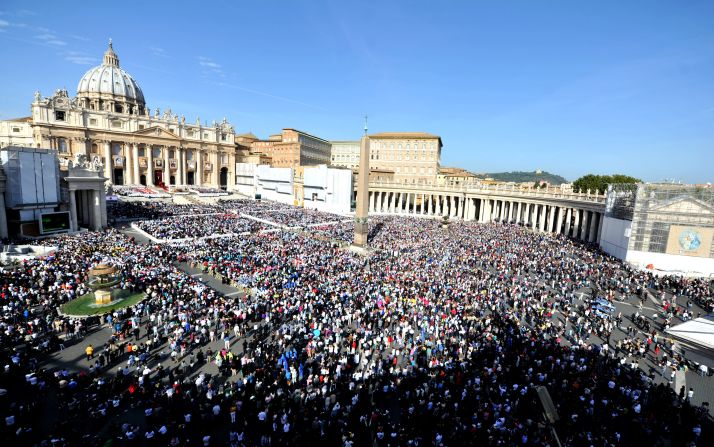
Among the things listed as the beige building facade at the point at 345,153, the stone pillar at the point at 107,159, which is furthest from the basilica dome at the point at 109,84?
the beige building facade at the point at 345,153

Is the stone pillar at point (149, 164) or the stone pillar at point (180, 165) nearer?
the stone pillar at point (149, 164)

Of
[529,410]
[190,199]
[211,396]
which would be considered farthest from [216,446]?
[190,199]

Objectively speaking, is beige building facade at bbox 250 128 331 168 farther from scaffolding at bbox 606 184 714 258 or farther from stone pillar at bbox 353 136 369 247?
scaffolding at bbox 606 184 714 258

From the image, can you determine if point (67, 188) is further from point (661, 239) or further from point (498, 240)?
point (661, 239)

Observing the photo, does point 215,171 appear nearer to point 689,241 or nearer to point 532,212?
point 532,212

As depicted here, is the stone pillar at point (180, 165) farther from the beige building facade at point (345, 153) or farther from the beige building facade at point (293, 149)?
the beige building facade at point (345, 153)

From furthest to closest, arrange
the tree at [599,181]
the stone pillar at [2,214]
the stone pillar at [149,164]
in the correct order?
the stone pillar at [149,164], the tree at [599,181], the stone pillar at [2,214]

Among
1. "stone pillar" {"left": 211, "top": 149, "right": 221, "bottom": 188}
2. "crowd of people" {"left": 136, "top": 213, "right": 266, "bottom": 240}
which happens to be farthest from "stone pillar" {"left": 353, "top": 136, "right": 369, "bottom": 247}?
"stone pillar" {"left": 211, "top": 149, "right": 221, "bottom": 188}
